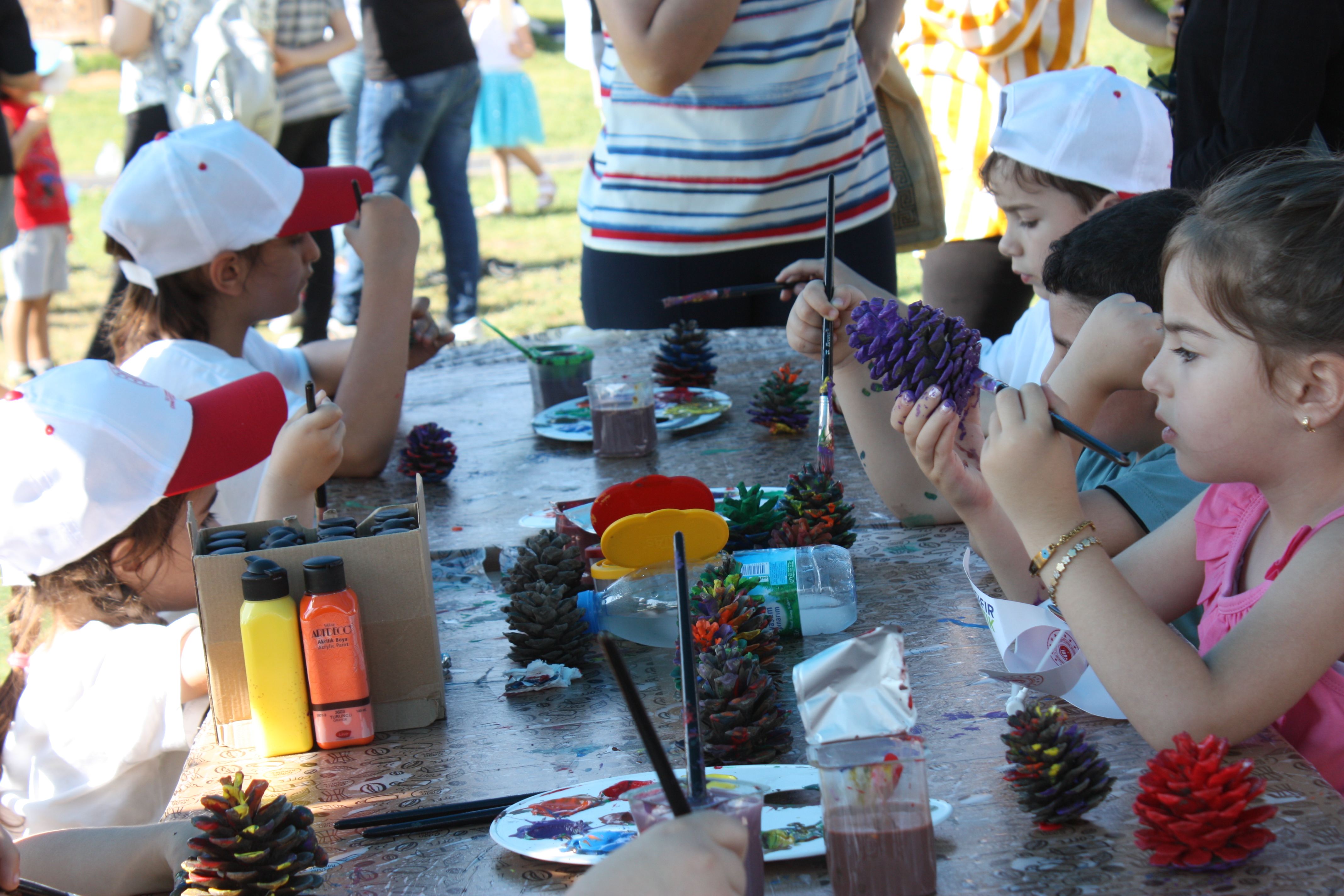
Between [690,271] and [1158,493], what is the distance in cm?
132

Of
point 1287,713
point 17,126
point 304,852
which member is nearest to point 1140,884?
point 1287,713

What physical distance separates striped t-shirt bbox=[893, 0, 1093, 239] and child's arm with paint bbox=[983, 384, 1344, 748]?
2392mm

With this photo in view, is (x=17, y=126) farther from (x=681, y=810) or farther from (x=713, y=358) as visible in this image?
(x=681, y=810)

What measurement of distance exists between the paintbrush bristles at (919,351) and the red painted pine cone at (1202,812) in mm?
691

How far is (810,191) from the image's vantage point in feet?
8.85

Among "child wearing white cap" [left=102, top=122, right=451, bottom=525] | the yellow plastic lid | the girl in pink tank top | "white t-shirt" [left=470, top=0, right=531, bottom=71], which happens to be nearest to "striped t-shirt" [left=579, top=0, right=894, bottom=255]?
"child wearing white cap" [left=102, top=122, right=451, bottom=525]

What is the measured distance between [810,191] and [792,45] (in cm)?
32

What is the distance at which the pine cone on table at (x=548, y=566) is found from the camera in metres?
1.49

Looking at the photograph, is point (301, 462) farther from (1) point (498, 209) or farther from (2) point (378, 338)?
(1) point (498, 209)

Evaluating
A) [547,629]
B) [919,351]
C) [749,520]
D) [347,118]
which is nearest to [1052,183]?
[919,351]

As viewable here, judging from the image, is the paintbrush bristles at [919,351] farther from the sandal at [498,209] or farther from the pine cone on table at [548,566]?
the sandal at [498,209]

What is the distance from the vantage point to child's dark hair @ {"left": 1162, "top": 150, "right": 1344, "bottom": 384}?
1.20 m

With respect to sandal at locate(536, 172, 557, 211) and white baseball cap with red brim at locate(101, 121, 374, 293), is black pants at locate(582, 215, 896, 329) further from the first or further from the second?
sandal at locate(536, 172, 557, 211)

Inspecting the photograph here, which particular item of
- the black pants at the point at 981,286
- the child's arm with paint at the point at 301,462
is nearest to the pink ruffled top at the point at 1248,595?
the child's arm with paint at the point at 301,462
